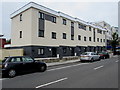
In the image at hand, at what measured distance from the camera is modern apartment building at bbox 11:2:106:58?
23.1 meters

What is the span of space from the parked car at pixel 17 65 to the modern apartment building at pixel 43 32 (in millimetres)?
10723

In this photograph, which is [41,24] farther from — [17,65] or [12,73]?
[12,73]

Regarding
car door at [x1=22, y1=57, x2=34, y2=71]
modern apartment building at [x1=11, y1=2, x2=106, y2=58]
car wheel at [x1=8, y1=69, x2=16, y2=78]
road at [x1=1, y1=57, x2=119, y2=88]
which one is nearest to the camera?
road at [x1=1, y1=57, x2=119, y2=88]

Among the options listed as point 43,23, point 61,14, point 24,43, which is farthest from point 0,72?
point 61,14

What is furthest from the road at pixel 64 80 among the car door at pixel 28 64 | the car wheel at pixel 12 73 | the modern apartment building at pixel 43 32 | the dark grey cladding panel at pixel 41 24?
the dark grey cladding panel at pixel 41 24

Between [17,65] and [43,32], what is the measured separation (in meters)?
14.9

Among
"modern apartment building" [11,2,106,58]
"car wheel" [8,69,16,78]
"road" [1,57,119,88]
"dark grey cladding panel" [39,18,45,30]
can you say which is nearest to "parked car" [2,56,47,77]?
"car wheel" [8,69,16,78]

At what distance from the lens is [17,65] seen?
10586mm

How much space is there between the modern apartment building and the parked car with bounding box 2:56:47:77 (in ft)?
35.2

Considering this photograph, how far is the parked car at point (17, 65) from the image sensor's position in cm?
1012

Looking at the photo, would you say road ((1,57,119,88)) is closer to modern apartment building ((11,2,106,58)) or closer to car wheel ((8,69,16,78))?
car wheel ((8,69,16,78))

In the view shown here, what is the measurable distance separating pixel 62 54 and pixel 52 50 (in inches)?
125

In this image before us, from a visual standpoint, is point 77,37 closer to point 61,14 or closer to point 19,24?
point 61,14

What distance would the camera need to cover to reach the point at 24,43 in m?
23.7
